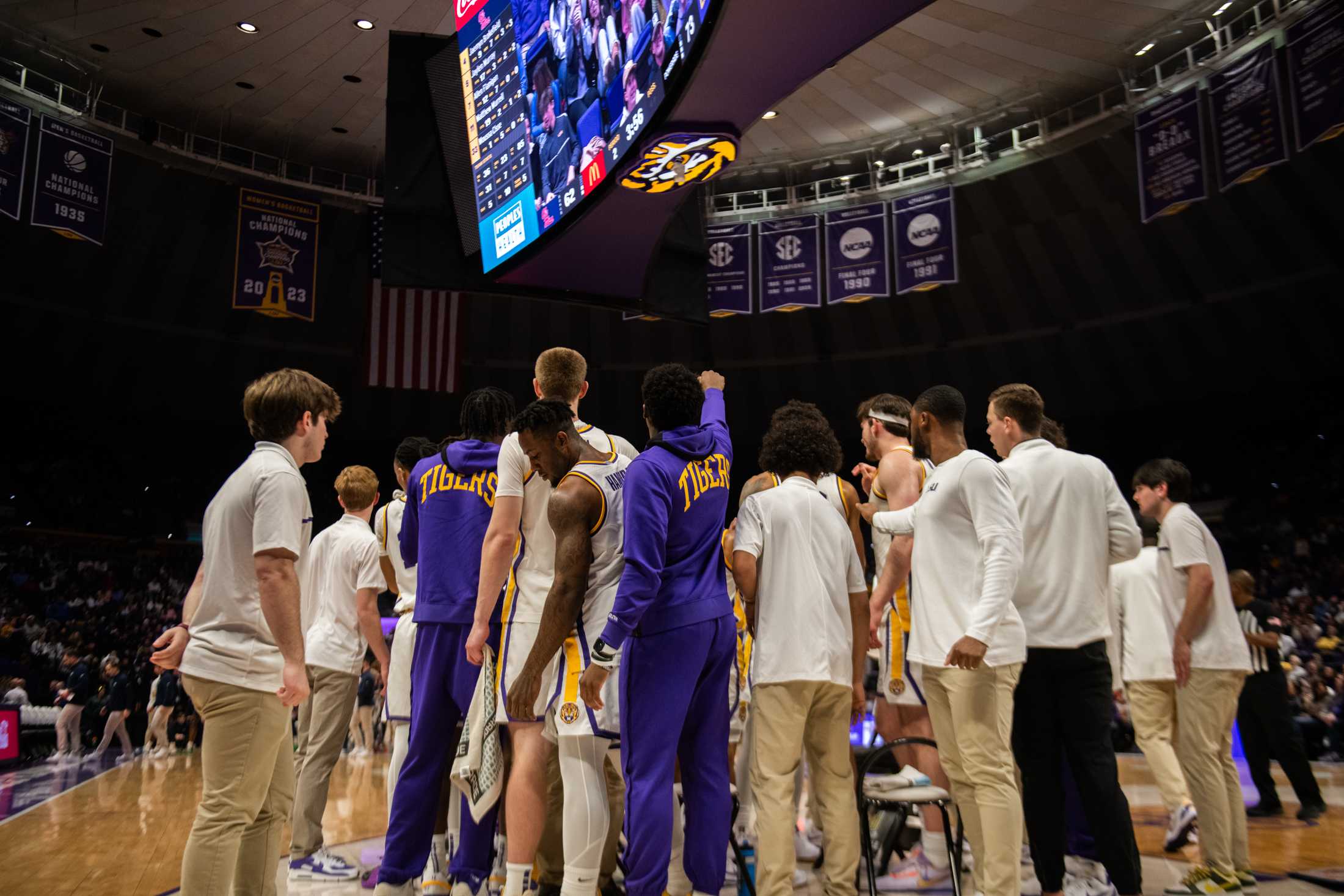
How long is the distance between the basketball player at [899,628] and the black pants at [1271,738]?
3100 mm

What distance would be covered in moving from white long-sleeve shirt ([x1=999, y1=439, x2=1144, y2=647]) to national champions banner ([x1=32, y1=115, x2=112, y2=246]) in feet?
38.5

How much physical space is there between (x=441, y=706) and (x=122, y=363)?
17766mm

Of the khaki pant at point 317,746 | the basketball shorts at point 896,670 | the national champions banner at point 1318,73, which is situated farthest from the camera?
the national champions banner at point 1318,73

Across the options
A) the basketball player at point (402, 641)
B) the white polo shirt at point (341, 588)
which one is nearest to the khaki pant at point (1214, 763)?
the basketball player at point (402, 641)

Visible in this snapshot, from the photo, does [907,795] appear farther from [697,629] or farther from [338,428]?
[338,428]

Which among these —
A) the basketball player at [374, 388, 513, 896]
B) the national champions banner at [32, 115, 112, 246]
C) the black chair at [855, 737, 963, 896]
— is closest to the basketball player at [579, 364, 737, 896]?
the black chair at [855, 737, 963, 896]

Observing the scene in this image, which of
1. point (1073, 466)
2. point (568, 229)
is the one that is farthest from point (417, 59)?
point (1073, 466)

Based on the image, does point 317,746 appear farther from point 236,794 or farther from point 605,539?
point 605,539

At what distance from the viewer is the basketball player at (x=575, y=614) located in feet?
10.5

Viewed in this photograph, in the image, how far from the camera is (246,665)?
2.91 m

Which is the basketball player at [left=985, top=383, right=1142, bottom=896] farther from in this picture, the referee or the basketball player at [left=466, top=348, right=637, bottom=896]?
the referee

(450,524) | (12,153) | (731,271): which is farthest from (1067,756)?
(12,153)

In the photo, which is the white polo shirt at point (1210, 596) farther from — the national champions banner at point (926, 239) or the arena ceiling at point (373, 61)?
the national champions banner at point (926, 239)

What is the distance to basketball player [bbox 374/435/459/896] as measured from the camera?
3.85 m
